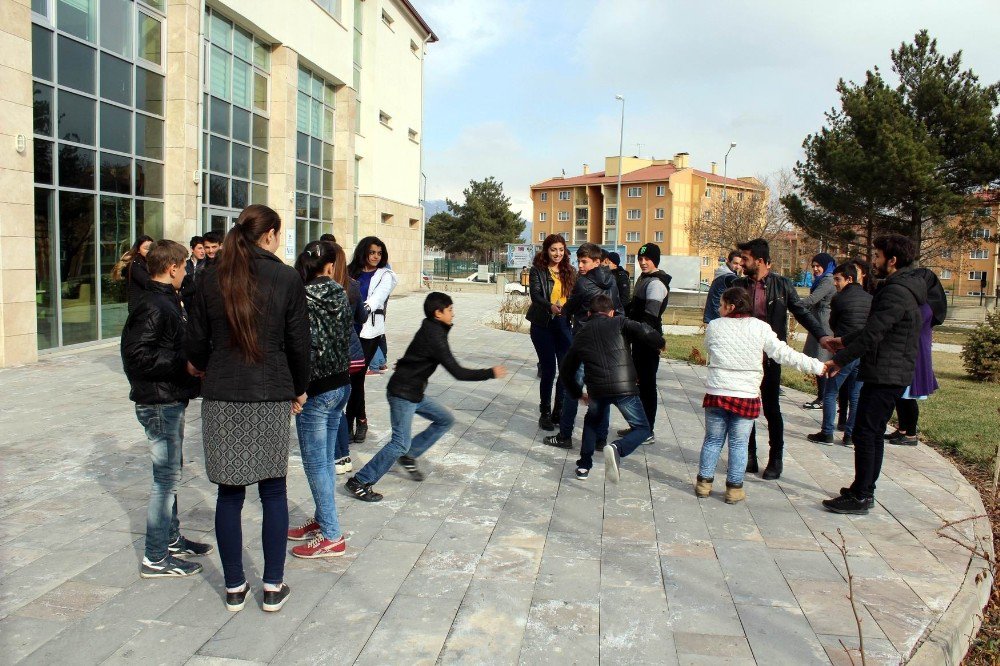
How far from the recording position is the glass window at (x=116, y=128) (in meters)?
12.9

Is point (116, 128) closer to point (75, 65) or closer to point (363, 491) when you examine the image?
point (75, 65)

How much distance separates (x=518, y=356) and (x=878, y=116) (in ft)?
62.5

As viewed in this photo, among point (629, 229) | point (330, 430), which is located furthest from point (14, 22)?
point (629, 229)

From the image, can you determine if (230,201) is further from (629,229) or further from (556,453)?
(629,229)

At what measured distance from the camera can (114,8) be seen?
13.0 metres

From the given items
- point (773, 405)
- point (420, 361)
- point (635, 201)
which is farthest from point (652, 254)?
point (635, 201)

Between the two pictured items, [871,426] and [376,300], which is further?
[376,300]

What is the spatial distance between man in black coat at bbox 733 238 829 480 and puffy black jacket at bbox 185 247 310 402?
380 centimetres

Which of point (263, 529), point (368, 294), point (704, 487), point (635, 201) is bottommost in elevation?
point (704, 487)

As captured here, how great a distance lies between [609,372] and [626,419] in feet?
1.24

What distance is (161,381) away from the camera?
3.66 m

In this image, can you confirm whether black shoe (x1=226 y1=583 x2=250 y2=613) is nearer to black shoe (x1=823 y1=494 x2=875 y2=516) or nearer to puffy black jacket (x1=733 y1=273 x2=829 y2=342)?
black shoe (x1=823 y1=494 x2=875 y2=516)

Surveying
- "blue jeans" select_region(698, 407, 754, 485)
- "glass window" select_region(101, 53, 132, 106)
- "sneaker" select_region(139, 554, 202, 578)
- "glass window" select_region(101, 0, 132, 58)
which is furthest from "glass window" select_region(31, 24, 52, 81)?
"blue jeans" select_region(698, 407, 754, 485)

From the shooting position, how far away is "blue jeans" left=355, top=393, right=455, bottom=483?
499 centimetres
